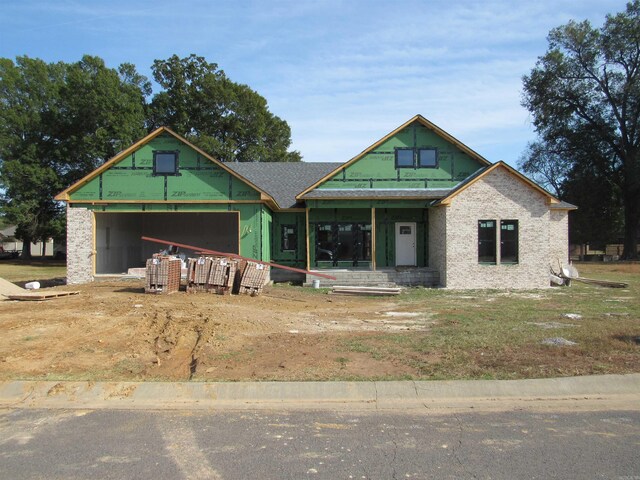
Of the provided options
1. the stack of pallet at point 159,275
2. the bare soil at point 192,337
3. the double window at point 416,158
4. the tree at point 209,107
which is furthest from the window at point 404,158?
the tree at point 209,107

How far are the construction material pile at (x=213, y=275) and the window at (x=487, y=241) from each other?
32.7 ft

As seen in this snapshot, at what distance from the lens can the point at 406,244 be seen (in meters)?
24.6

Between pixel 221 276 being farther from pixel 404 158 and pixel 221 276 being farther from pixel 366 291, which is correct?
pixel 404 158

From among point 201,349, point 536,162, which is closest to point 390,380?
point 201,349

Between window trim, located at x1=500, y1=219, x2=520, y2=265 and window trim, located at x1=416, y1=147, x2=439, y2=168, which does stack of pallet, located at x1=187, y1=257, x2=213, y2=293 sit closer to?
window trim, located at x1=416, y1=147, x2=439, y2=168

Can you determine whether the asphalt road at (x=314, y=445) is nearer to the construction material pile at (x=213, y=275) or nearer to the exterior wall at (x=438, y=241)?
the construction material pile at (x=213, y=275)

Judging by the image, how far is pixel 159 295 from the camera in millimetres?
16156

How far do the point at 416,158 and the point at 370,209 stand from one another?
3.10 metres

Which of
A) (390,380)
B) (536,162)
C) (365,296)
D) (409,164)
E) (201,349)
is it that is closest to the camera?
(390,380)

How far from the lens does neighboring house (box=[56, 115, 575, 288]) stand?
20.7 m

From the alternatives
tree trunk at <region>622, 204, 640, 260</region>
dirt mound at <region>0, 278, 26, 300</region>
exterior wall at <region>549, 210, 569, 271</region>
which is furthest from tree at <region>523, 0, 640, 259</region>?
dirt mound at <region>0, 278, 26, 300</region>

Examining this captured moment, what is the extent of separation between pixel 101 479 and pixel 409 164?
66.5ft

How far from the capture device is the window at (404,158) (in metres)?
23.1

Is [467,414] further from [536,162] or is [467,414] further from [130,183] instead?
[536,162]
